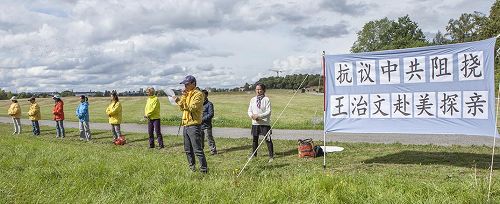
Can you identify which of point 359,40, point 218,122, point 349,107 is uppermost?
point 359,40

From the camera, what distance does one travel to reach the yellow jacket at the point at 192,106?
329 inches

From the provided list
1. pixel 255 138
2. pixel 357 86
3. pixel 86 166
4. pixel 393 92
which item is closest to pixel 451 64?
pixel 393 92

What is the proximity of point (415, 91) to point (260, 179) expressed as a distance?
11.4 feet

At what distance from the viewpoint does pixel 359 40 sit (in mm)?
85188

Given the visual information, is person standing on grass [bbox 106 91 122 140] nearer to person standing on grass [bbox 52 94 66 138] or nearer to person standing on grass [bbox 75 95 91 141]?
person standing on grass [bbox 75 95 91 141]

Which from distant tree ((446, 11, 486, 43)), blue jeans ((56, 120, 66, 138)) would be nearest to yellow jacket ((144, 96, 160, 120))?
blue jeans ((56, 120, 66, 138))

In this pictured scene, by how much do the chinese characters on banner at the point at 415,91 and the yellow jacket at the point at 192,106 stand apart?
8.75ft

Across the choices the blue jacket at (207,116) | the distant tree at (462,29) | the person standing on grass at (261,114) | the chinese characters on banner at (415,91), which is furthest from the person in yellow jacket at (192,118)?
the distant tree at (462,29)

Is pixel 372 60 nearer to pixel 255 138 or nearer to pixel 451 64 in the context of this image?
pixel 451 64

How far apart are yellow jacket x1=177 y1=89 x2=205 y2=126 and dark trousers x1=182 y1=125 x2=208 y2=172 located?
0.38 feet

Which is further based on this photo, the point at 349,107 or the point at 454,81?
the point at 349,107

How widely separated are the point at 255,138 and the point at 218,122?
1317 centimetres

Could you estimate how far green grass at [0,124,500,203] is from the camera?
5.78 meters

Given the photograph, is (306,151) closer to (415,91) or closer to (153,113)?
(415,91)
